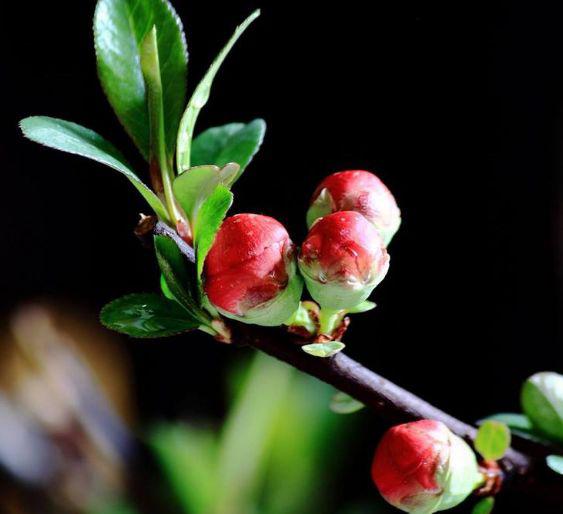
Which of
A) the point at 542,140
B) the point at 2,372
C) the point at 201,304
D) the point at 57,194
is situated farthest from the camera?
the point at 2,372

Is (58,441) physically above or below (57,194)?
below

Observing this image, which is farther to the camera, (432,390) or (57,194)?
(57,194)

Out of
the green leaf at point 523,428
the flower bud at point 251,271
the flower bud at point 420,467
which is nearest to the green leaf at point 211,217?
the flower bud at point 251,271

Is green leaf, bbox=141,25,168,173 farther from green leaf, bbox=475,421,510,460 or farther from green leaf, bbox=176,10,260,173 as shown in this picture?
green leaf, bbox=475,421,510,460

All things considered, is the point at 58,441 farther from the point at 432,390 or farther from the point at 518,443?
the point at 518,443

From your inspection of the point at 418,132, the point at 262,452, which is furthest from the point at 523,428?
the point at 262,452

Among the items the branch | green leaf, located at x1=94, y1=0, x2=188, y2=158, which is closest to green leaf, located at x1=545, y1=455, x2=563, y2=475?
the branch

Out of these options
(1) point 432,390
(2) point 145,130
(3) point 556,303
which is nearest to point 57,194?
(1) point 432,390

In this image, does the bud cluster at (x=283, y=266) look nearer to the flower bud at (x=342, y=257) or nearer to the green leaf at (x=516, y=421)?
the flower bud at (x=342, y=257)
